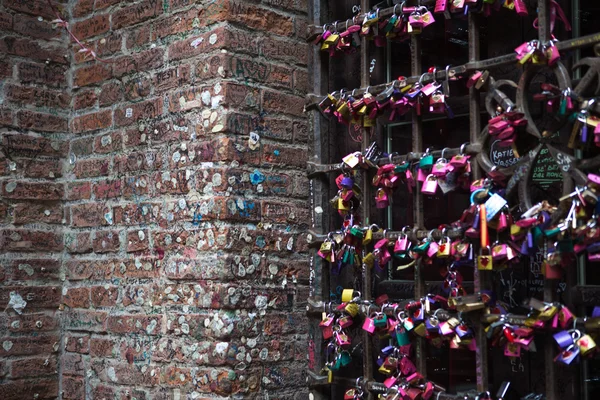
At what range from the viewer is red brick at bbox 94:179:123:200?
122 inches

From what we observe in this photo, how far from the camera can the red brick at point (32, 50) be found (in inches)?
127

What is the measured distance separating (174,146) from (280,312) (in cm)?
71

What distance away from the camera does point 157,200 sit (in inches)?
115

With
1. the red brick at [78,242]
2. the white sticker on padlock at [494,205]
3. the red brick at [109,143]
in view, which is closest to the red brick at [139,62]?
the red brick at [109,143]

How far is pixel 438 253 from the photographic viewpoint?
7.57 feet

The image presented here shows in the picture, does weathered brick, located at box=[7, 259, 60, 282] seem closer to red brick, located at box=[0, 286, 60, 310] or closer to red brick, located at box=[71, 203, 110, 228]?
red brick, located at box=[0, 286, 60, 310]

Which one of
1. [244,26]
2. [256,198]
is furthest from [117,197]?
[244,26]

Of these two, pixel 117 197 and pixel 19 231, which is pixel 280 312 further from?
pixel 19 231

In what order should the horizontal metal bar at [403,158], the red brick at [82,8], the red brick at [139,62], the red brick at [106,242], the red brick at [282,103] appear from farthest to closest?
the red brick at [82,8] → the red brick at [106,242] → the red brick at [139,62] → the red brick at [282,103] → the horizontal metal bar at [403,158]

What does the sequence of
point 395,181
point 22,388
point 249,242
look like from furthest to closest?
point 22,388 → point 249,242 → point 395,181

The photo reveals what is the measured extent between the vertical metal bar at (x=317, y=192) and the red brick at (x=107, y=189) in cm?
77

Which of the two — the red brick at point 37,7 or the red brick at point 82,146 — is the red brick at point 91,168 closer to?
the red brick at point 82,146

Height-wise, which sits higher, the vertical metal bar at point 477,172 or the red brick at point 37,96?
the red brick at point 37,96

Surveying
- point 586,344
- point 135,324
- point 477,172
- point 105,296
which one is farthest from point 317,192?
point 586,344
